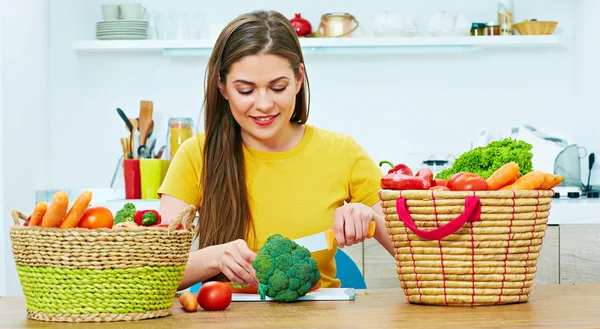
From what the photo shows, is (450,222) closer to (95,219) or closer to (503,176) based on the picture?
(503,176)

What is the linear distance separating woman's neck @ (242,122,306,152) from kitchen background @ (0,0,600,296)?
2016 millimetres

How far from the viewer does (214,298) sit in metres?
1.61

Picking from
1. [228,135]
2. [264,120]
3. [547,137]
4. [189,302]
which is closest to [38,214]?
[189,302]

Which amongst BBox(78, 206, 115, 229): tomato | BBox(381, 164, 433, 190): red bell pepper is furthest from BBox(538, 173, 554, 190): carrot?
BBox(78, 206, 115, 229): tomato

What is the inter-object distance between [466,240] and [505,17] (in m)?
2.89

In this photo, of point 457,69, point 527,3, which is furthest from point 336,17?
point 527,3

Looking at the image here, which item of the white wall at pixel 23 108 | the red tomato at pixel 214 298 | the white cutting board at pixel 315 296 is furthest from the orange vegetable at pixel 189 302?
the white wall at pixel 23 108

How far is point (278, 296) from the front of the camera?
1.69 meters

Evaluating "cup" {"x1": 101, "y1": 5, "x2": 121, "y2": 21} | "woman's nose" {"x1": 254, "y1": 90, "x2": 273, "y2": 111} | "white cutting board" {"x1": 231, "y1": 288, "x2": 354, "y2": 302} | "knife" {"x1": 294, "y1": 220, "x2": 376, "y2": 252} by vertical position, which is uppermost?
"cup" {"x1": 101, "y1": 5, "x2": 121, "y2": 21}

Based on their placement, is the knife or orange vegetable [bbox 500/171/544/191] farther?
the knife

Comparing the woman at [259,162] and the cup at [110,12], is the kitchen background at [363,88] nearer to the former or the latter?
the cup at [110,12]

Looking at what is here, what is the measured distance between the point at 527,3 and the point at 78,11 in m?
2.36

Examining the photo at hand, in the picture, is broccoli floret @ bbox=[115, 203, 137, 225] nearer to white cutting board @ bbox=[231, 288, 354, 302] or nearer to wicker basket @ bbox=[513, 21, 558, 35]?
white cutting board @ bbox=[231, 288, 354, 302]

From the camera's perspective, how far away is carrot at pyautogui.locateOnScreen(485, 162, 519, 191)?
1.58 meters
